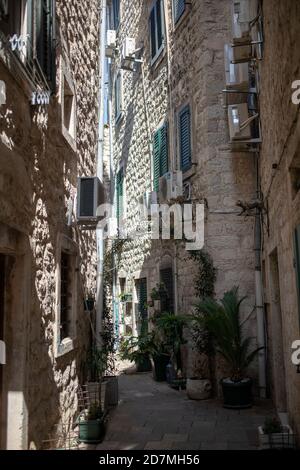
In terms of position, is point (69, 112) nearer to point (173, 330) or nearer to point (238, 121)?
point (238, 121)

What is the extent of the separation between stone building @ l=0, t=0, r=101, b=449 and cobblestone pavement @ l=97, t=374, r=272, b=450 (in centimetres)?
76

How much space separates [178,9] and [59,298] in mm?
6903

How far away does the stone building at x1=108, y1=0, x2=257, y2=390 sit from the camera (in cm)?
817

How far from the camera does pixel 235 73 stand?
7.70 metres

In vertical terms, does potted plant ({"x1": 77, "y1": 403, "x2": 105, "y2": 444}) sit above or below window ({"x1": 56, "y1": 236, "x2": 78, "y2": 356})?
below

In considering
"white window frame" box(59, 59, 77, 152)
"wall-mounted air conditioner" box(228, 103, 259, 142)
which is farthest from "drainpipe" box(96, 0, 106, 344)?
"wall-mounted air conditioner" box(228, 103, 259, 142)

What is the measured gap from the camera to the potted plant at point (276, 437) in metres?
4.43

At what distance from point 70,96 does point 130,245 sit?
20.3 ft

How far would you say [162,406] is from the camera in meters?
7.24

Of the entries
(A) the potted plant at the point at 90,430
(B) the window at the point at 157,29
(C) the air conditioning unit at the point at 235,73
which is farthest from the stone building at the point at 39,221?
(B) the window at the point at 157,29

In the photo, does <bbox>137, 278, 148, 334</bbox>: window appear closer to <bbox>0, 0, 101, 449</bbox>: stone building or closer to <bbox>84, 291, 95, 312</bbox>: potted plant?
<bbox>84, 291, 95, 312</bbox>: potted plant

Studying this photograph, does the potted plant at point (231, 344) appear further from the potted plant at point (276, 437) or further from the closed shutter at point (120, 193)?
the closed shutter at point (120, 193)

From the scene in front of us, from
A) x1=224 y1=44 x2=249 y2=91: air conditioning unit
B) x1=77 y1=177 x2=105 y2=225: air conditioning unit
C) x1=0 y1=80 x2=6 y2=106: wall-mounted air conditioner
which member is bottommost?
x1=77 y1=177 x2=105 y2=225: air conditioning unit

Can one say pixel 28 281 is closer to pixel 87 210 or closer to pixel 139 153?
pixel 87 210
